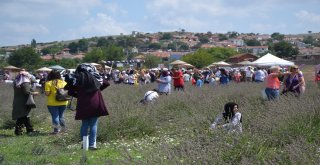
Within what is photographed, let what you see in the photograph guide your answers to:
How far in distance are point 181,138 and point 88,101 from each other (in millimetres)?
2509

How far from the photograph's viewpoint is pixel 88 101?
30.3ft

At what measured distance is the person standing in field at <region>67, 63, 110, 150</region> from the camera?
9164 millimetres

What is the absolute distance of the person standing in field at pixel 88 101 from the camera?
916cm

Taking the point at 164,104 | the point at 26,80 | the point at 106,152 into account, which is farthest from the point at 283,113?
the point at 26,80

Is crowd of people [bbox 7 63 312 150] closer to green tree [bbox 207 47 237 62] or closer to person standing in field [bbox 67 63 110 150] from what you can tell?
person standing in field [bbox 67 63 110 150]

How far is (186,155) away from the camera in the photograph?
5.05 m

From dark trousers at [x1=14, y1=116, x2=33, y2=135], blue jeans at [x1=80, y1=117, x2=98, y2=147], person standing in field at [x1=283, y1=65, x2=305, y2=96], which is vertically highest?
person standing in field at [x1=283, y1=65, x2=305, y2=96]

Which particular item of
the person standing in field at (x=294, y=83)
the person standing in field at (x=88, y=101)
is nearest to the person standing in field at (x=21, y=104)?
the person standing in field at (x=88, y=101)

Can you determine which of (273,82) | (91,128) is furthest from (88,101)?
(273,82)

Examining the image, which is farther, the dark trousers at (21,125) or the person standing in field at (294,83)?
the person standing in field at (294,83)

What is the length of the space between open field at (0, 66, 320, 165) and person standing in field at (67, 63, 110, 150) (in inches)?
14.9

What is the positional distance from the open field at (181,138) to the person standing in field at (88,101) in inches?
14.9

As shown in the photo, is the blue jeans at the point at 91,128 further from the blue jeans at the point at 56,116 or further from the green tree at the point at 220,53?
the green tree at the point at 220,53

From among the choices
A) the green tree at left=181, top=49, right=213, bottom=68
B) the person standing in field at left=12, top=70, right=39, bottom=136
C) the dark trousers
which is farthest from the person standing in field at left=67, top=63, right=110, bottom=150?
the green tree at left=181, top=49, right=213, bottom=68
